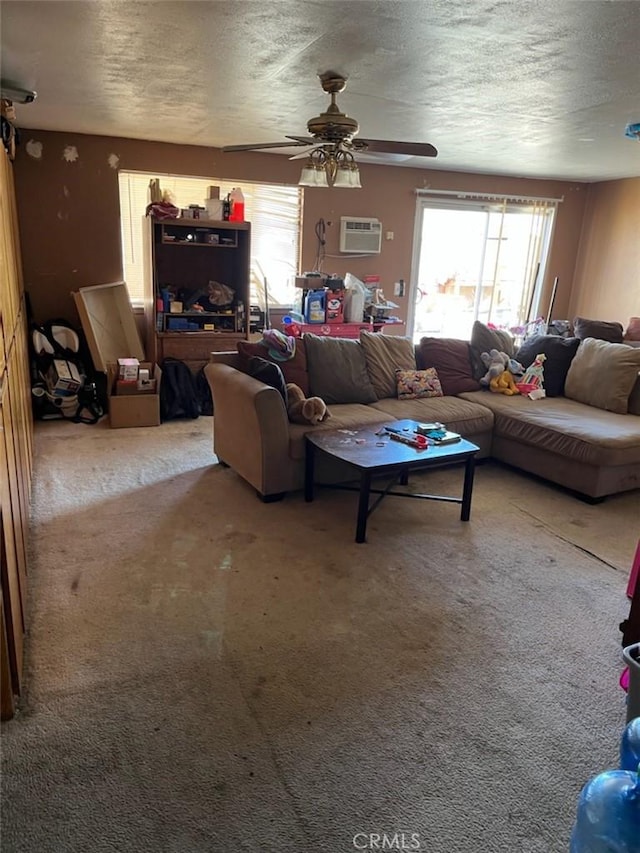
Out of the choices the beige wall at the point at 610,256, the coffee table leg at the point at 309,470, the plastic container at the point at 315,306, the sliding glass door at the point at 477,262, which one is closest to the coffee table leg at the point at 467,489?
the coffee table leg at the point at 309,470

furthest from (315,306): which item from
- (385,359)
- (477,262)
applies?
(477,262)

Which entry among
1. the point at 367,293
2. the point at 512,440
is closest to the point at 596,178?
the point at 367,293

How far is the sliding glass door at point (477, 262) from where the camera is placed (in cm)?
682

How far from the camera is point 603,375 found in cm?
429

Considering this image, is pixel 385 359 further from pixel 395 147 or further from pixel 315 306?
pixel 395 147

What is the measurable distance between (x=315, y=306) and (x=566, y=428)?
2.62 meters

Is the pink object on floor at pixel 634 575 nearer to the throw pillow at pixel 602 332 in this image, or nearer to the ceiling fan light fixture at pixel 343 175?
the ceiling fan light fixture at pixel 343 175

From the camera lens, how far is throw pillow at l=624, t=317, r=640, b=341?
637 cm

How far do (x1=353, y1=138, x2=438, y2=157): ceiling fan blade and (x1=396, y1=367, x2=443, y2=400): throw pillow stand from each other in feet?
5.31

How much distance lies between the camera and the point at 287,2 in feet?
6.83

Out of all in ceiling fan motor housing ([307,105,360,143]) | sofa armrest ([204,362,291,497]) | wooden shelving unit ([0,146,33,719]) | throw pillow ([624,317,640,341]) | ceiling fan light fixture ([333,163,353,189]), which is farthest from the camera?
throw pillow ([624,317,640,341])

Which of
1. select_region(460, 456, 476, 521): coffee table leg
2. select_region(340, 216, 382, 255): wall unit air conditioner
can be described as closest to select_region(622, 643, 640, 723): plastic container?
select_region(460, 456, 476, 521): coffee table leg

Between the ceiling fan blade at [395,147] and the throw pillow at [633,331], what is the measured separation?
429cm

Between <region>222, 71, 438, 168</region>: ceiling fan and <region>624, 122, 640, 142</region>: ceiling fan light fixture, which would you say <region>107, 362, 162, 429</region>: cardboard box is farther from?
<region>624, 122, 640, 142</region>: ceiling fan light fixture
